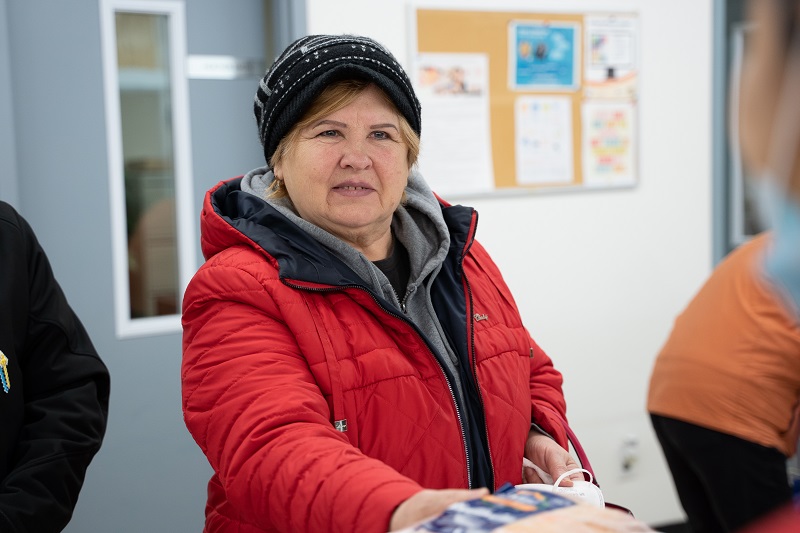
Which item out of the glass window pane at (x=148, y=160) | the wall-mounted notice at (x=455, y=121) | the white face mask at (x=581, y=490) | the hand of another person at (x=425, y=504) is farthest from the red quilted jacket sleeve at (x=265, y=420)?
the wall-mounted notice at (x=455, y=121)

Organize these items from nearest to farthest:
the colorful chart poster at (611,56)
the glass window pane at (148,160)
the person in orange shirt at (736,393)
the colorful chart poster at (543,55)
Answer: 1. the person in orange shirt at (736,393)
2. the glass window pane at (148,160)
3. the colorful chart poster at (543,55)
4. the colorful chart poster at (611,56)

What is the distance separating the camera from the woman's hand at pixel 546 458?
1568 millimetres

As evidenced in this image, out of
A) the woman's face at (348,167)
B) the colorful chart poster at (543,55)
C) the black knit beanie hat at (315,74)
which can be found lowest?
the woman's face at (348,167)

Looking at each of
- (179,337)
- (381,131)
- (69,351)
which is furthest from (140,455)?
(381,131)

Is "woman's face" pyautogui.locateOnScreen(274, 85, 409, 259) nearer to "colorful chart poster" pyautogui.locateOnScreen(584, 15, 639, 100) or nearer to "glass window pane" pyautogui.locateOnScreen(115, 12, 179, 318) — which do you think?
"glass window pane" pyautogui.locateOnScreen(115, 12, 179, 318)

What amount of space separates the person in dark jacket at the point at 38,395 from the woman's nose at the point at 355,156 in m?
0.65

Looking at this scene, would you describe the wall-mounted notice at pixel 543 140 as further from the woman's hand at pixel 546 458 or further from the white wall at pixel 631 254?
the woman's hand at pixel 546 458

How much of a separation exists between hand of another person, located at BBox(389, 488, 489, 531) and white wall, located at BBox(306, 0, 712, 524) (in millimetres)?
2205

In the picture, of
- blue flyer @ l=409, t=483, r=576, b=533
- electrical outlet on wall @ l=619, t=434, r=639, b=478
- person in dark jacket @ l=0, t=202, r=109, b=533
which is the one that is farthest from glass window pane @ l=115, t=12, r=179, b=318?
blue flyer @ l=409, t=483, r=576, b=533

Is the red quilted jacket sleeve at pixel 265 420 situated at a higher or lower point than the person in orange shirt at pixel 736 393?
higher

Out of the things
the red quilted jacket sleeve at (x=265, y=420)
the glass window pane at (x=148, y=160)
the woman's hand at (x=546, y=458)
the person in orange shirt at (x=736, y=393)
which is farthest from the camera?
the glass window pane at (x=148, y=160)

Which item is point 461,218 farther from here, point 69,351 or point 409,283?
point 69,351

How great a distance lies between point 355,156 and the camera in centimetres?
152

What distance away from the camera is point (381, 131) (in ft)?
5.15
